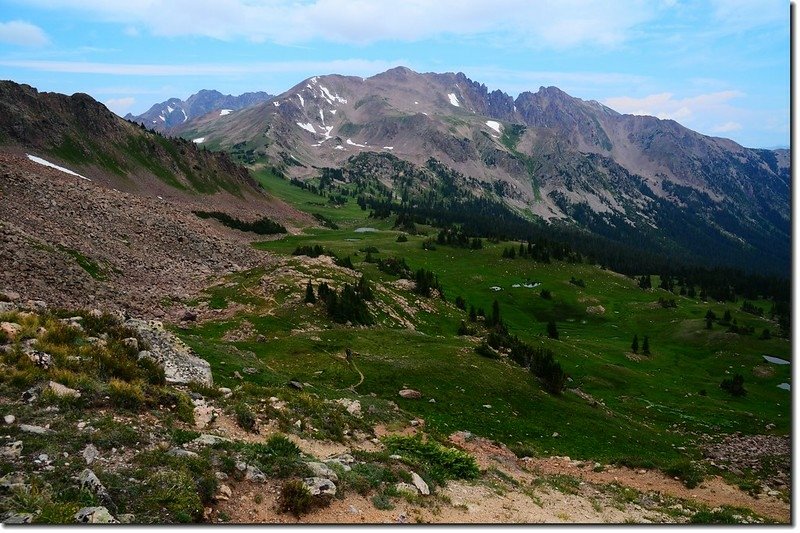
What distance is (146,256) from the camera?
173ft

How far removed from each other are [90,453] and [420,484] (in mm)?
9296

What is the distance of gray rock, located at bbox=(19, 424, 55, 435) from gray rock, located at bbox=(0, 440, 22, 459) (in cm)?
66

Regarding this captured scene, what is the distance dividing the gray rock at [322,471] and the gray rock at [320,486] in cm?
38

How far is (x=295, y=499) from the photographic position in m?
12.4

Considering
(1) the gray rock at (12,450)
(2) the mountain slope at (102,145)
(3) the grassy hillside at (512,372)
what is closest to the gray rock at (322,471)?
(1) the gray rock at (12,450)

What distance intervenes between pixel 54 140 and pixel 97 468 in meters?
130

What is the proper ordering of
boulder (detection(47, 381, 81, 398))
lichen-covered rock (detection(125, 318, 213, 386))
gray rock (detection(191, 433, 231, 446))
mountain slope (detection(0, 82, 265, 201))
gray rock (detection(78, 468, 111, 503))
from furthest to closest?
mountain slope (detection(0, 82, 265, 201))
lichen-covered rock (detection(125, 318, 213, 386))
boulder (detection(47, 381, 81, 398))
gray rock (detection(191, 433, 231, 446))
gray rock (detection(78, 468, 111, 503))

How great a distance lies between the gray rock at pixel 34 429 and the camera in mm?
12500

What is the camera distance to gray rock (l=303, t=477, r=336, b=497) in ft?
42.4

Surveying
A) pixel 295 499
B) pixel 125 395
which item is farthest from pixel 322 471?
pixel 125 395

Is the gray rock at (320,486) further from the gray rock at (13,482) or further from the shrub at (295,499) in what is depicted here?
the gray rock at (13,482)

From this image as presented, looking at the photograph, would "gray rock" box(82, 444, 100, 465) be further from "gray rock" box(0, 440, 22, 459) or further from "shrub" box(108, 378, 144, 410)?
"shrub" box(108, 378, 144, 410)

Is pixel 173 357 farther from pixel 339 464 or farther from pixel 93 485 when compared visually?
pixel 93 485

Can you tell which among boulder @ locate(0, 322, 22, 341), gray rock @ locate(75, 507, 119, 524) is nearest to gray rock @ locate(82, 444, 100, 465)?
gray rock @ locate(75, 507, 119, 524)
